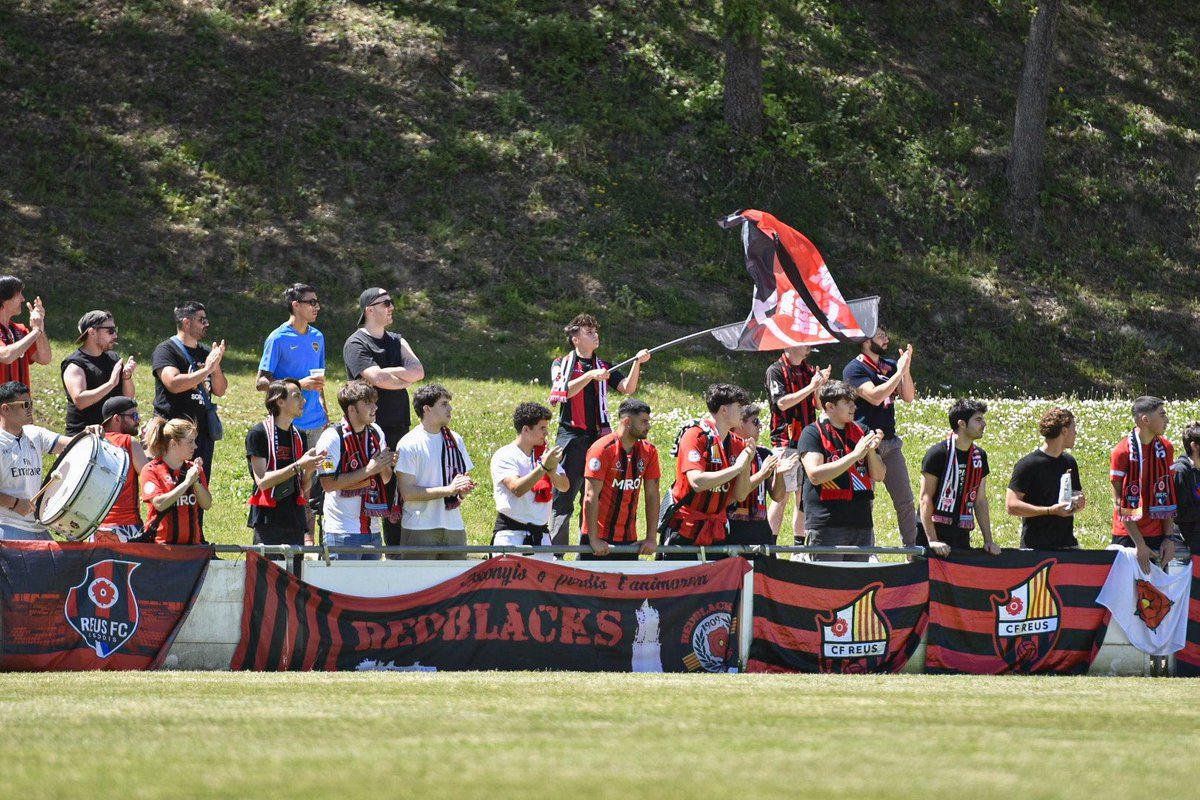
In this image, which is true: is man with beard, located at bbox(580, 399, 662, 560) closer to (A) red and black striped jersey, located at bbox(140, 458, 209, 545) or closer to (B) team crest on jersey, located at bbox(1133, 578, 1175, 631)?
(A) red and black striped jersey, located at bbox(140, 458, 209, 545)

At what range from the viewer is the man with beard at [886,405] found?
12797 mm

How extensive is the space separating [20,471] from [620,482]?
4.60m

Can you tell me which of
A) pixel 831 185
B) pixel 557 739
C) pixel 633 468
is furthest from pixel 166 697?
pixel 831 185

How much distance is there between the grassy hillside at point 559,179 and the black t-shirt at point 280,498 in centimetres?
1250

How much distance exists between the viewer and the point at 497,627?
425 inches

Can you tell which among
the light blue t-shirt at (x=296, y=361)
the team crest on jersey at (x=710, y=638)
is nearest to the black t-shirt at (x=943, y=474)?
the team crest on jersey at (x=710, y=638)

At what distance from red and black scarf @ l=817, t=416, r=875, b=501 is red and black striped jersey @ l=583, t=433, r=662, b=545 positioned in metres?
1.48

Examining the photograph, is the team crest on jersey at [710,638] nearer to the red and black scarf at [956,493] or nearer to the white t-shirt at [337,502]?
the red and black scarf at [956,493]

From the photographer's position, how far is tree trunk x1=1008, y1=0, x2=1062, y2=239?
3155cm

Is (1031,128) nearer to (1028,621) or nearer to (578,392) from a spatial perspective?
(578,392)

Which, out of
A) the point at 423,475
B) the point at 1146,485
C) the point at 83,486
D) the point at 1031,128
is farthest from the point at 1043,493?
the point at 1031,128

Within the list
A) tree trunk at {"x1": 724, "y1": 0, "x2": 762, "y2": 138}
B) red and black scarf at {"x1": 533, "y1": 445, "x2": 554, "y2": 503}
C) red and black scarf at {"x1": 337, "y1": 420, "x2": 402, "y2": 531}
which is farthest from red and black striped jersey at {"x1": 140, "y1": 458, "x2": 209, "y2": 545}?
tree trunk at {"x1": 724, "y1": 0, "x2": 762, "y2": 138}

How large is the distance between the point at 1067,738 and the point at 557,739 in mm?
2478

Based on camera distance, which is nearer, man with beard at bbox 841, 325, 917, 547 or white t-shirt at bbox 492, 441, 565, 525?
white t-shirt at bbox 492, 441, 565, 525
